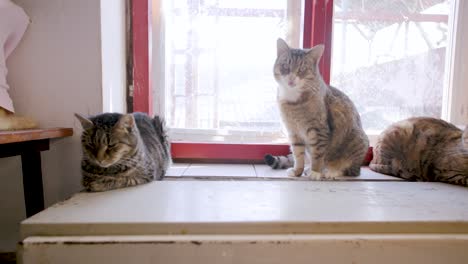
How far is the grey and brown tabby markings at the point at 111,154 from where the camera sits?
87 cm

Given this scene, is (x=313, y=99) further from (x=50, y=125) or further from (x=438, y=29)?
(x=50, y=125)

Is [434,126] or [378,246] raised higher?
[434,126]

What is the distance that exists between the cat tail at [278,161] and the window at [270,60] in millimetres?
85

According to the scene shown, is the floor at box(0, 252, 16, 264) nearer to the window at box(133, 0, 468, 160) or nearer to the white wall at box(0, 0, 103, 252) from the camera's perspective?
the white wall at box(0, 0, 103, 252)

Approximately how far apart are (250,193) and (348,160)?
0.52 meters

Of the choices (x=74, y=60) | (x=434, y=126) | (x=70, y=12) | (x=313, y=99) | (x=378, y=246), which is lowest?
(x=378, y=246)

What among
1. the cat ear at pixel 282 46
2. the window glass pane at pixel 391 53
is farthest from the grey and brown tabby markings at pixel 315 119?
the window glass pane at pixel 391 53

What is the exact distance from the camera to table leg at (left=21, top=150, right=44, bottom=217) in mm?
936

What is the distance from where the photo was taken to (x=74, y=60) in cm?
104

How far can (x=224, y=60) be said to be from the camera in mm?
1347

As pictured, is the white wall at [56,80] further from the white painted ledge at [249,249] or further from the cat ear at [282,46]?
the cat ear at [282,46]

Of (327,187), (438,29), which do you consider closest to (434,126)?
(438,29)

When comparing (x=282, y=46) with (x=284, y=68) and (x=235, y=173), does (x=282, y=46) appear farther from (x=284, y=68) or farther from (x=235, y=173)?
(x=235, y=173)

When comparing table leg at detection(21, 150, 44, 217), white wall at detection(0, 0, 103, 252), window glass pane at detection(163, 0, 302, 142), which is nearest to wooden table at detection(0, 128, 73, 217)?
table leg at detection(21, 150, 44, 217)
